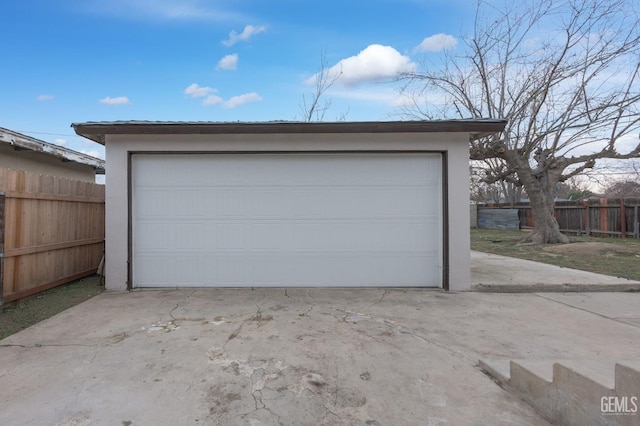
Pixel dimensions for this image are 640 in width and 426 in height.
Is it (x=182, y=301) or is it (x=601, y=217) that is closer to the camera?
(x=182, y=301)

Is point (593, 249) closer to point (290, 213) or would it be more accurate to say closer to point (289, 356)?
point (290, 213)

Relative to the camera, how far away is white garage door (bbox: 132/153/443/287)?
635cm

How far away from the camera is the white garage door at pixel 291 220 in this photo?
6348 millimetres

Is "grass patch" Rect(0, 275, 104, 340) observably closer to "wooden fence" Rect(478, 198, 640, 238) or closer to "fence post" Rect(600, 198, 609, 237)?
A: "wooden fence" Rect(478, 198, 640, 238)

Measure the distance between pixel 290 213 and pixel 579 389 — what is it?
4.82 m

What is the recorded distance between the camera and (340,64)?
13891 mm

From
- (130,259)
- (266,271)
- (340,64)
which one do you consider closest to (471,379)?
(266,271)

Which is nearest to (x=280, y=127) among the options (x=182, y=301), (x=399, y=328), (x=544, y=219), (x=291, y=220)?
(x=291, y=220)

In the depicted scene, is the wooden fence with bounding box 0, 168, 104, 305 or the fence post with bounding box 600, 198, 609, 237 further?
the fence post with bounding box 600, 198, 609, 237

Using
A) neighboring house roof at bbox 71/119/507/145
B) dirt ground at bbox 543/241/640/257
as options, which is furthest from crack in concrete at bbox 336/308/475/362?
dirt ground at bbox 543/241/640/257

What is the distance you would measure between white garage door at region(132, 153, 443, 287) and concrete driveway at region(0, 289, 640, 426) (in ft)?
2.64

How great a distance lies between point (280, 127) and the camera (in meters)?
5.94

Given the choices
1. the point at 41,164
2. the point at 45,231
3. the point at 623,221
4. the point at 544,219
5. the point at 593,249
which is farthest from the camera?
the point at 623,221

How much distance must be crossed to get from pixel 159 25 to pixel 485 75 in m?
11.3
